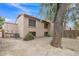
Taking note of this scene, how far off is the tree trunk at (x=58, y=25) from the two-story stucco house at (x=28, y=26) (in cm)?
6

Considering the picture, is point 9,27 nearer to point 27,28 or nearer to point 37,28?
point 27,28

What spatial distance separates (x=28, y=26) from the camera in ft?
7.08

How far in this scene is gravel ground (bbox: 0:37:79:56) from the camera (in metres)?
2.12

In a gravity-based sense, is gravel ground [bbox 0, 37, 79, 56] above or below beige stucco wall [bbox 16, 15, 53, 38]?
below

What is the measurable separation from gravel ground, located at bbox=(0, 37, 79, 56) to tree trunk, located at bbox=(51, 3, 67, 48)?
0.18 feet

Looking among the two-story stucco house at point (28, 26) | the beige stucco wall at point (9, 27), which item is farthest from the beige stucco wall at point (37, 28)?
the beige stucco wall at point (9, 27)

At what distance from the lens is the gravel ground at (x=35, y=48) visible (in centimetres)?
212

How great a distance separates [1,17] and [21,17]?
0.81ft

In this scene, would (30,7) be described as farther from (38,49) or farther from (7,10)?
(38,49)

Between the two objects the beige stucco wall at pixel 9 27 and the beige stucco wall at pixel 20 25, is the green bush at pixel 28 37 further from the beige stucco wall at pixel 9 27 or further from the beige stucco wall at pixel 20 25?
the beige stucco wall at pixel 9 27

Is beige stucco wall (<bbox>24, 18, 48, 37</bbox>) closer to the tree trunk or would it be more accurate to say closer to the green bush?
the green bush

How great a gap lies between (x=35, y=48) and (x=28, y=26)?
29 centimetres

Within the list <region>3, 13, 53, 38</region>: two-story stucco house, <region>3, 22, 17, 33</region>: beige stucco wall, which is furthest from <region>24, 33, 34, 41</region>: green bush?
<region>3, 22, 17, 33</region>: beige stucco wall

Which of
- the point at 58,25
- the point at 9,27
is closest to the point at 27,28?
the point at 9,27
